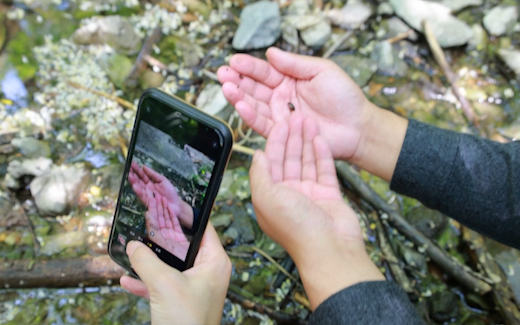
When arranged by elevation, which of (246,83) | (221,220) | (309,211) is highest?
(246,83)

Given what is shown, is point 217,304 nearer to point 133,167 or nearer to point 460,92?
point 133,167

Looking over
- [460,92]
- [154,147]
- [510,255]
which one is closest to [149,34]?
[154,147]

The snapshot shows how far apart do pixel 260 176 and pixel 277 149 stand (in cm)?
18

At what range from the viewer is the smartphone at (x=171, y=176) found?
1.45m

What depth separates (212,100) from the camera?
110 inches

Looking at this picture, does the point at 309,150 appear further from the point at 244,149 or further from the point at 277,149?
the point at 244,149

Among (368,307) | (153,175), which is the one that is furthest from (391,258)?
(153,175)

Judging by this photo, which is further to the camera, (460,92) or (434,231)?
(460,92)

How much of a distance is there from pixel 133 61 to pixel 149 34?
29 cm

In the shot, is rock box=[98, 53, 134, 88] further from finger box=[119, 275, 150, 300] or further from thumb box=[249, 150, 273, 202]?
finger box=[119, 275, 150, 300]

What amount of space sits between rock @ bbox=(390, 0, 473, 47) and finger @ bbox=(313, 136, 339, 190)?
209cm

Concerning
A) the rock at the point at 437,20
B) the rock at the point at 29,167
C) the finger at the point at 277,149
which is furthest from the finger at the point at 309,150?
the rock at the point at 437,20

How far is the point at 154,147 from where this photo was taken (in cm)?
156

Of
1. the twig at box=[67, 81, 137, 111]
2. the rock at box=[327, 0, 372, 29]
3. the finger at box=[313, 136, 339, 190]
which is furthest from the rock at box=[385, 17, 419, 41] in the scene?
the twig at box=[67, 81, 137, 111]
